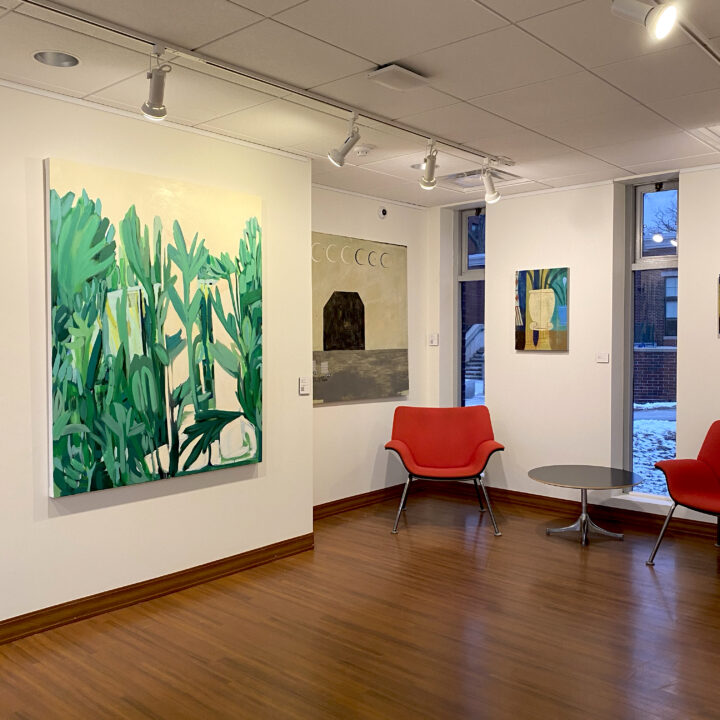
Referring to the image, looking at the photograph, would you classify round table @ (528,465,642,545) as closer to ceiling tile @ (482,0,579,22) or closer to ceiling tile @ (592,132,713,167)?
ceiling tile @ (592,132,713,167)

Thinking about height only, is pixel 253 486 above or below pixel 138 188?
below

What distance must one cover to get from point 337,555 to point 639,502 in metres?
2.43

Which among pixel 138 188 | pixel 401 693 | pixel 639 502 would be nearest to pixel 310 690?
pixel 401 693

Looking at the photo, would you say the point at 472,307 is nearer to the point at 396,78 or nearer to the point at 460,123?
the point at 460,123

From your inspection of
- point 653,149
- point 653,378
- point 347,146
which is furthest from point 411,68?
point 653,378

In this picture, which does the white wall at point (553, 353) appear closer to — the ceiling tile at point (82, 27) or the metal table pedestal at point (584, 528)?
the metal table pedestal at point (584, 528)

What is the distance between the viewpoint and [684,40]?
120 inches

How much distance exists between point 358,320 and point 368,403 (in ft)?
2.40

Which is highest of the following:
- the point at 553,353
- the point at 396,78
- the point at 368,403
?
the point at 396,78

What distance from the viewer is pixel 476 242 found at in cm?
691

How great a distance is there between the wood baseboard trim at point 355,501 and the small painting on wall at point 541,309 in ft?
5.59

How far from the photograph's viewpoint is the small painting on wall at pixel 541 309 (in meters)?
6.02

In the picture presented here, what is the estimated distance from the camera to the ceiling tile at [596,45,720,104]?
321 centimetres

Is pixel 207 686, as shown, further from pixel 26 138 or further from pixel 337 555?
pixel 26 138
